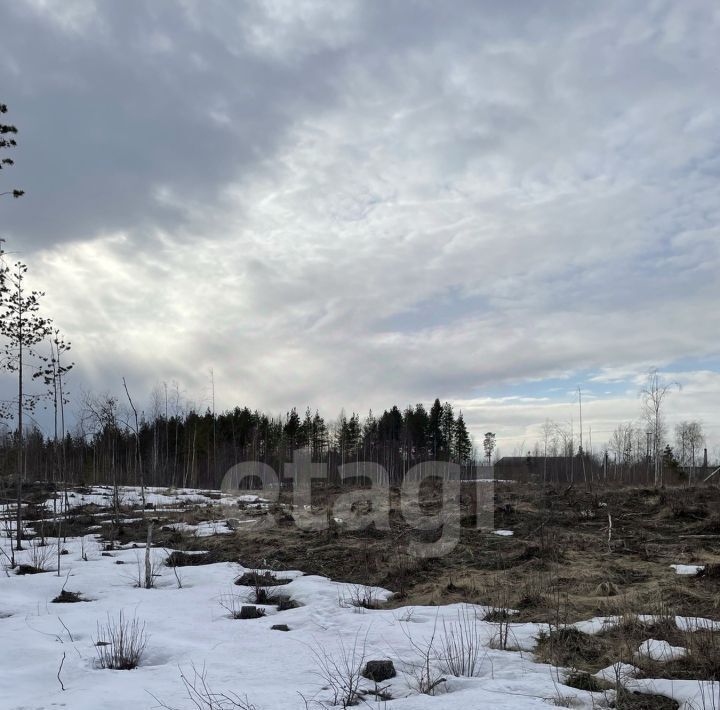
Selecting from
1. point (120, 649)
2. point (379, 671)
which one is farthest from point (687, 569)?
point (120, 649)

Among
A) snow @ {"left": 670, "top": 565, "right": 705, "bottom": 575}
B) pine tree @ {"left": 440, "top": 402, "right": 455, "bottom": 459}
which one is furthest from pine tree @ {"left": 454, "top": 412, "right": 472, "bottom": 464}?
snow @ {"left": 670, "top": 565, "right": 705, "bottom": 575}

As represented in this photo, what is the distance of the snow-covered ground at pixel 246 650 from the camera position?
4.34 meters

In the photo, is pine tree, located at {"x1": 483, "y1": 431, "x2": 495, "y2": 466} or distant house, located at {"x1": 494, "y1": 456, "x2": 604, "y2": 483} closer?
distant house, located at {"x1": 494, "y1": 456, "x2": 604, "y2": 483}

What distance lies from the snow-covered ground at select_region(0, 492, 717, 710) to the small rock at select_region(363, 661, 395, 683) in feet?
0.32

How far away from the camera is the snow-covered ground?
14.2ft

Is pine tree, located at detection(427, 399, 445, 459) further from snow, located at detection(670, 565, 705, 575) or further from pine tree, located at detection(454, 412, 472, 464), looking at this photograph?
snow, located at detection(670, 565, 705, 575)

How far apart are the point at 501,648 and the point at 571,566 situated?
484cm

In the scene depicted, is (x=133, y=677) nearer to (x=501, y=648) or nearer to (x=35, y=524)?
(x=501, y=648)

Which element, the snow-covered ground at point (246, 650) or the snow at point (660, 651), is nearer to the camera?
the snow-covered ground at point (246, 650)

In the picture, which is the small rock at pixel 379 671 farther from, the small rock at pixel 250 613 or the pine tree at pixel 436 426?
the pine tree at pixel 436 426

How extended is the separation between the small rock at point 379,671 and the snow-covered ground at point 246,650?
0.32 feet

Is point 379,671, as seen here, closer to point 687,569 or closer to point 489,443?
point 687,569

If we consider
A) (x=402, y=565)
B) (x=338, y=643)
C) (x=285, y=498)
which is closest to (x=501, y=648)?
(x=338, y=643)

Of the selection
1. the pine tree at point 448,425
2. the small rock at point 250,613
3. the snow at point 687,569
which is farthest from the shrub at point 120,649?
the pine tree at point 448,425
